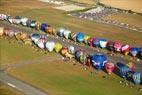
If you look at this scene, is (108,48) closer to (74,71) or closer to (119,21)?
(74,71)

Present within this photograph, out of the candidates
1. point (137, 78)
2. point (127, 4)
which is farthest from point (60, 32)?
point (127, 4)

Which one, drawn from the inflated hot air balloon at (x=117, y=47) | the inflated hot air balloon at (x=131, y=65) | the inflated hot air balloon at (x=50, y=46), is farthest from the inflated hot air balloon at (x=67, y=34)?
the inflated hot air balloon at (x=131, y=65)

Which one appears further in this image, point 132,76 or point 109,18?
point 109,18

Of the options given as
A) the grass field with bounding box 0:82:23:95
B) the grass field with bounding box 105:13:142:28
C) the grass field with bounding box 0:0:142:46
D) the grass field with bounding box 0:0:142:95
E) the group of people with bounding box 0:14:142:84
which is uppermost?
the group of people with bounding box 0:14:142:84

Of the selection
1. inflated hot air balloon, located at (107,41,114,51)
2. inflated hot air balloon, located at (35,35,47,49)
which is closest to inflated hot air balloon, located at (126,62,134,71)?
inflated hot air balloon, located at (107,41,114,51)

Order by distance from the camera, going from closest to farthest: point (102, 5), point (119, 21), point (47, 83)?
point (47, 83)
point (119, 21)
point (102, 5)

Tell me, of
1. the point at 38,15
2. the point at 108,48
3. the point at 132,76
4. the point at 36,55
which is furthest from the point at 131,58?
the point at 38,15

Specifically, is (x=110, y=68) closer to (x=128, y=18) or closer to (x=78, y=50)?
(x=78, y=50)

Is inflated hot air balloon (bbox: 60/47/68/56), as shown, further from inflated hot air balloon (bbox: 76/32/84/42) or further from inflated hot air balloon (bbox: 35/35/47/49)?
inflated hot air balloon (bbox: 76/32/84/42)
